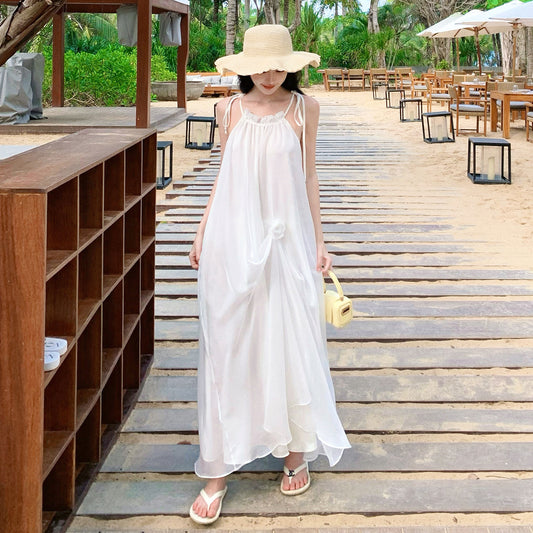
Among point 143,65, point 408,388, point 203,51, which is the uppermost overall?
point 203,51

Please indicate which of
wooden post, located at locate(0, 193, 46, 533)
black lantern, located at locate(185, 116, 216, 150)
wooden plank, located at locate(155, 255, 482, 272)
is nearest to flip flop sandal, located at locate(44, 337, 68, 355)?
wooden post, located at locate(0, 193, 46, 533)

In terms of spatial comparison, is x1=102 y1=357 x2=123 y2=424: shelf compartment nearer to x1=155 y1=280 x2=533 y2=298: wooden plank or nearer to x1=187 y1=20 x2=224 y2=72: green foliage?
x1=155 y1=280 x2=533 y2=298: wooden plank

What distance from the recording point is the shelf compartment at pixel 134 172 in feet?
12.1

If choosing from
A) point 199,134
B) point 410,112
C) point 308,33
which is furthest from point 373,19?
point 199,134

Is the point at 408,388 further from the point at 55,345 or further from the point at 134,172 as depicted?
the point at 55,345

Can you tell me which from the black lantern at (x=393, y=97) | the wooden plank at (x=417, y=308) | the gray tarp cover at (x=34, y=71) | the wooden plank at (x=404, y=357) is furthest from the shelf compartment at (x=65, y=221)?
the black lantern at (x=393, y=97)

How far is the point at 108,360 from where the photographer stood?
3.17m

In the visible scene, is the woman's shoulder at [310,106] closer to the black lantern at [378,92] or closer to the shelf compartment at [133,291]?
the shelf compartment at [133,291]

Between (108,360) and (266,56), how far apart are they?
126 centimetres

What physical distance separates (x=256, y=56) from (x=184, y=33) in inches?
607

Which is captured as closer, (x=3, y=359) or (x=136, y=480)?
(x=3, y=359)

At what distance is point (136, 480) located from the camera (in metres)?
2.99

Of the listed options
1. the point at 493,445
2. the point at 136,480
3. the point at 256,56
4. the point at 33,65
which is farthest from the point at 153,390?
the point at 33,65

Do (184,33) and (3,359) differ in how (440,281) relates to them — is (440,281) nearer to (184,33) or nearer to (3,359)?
(3,359)
